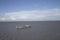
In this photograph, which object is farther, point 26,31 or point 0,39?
point 26,31

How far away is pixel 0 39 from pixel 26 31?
7.07ft

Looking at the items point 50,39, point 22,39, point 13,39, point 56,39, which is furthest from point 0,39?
point 56,39

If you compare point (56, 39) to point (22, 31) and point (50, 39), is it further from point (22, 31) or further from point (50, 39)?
point (22, 31)

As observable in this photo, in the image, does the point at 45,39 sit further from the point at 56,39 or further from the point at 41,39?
the point at 56,39

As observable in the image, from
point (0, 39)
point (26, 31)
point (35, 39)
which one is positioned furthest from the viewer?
point (26, 31)

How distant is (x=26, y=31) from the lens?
541 cm

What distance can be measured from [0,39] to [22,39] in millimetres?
844

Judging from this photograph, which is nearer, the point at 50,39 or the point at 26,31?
the point at 50,39

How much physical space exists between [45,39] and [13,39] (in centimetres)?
118

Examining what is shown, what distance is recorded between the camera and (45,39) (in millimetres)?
3762

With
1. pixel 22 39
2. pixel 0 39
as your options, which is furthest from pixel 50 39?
pixel 0 39

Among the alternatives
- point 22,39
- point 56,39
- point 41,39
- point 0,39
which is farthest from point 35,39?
point 0,39

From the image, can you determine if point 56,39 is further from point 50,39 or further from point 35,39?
point 35,39

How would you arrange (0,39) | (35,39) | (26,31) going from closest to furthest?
1. (0,39)
2. (35,39)
3. (26,31)
